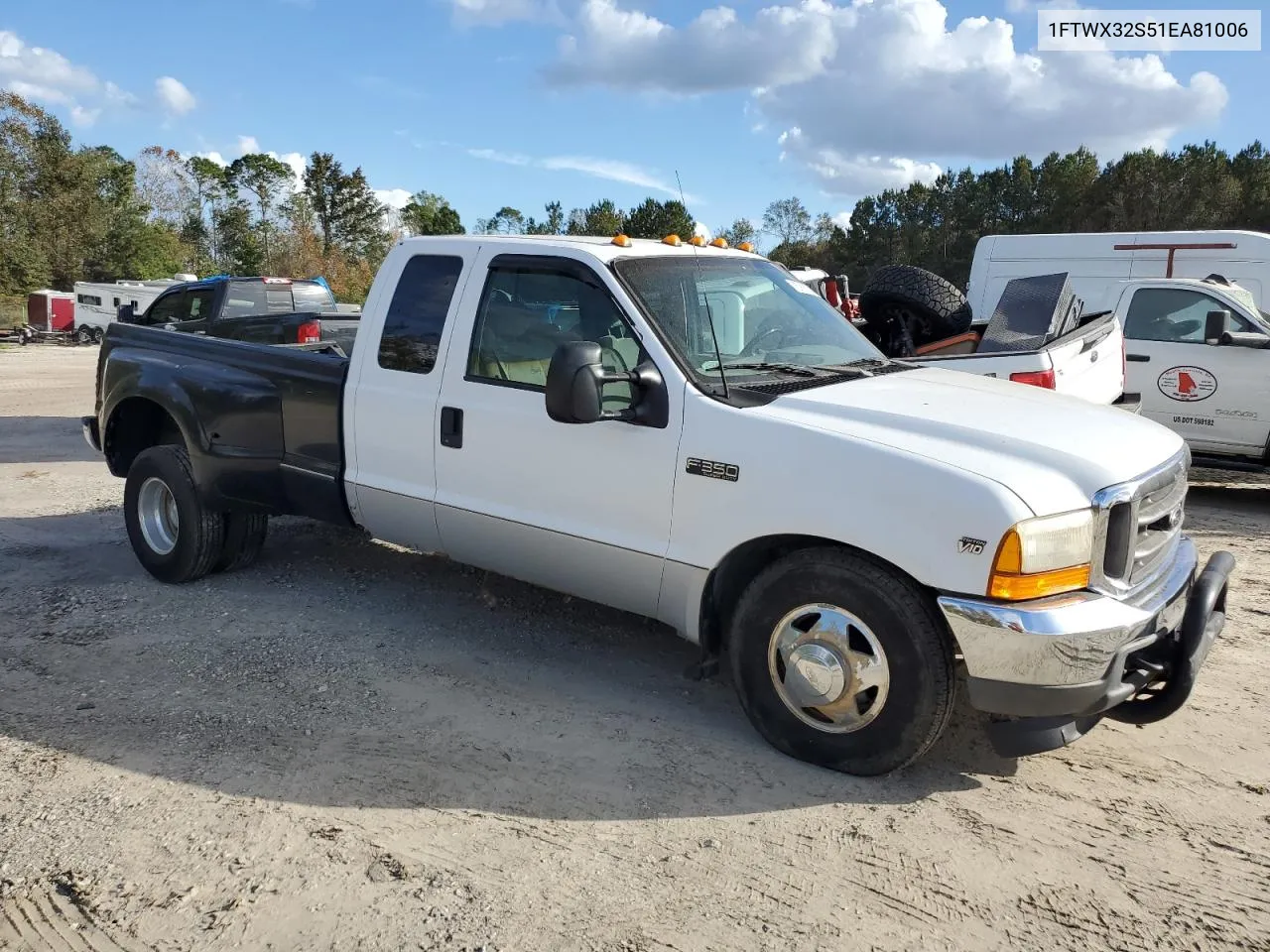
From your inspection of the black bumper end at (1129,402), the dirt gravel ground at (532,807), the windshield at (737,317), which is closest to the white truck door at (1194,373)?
the black bumper end at (1129,402)

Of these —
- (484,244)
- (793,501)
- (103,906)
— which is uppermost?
(484,244)

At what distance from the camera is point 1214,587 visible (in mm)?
3676

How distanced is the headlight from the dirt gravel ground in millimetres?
857

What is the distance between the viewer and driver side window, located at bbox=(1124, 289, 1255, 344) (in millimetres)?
9403

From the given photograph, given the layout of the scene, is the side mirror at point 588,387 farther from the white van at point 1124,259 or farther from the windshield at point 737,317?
the white van at point 1124,259

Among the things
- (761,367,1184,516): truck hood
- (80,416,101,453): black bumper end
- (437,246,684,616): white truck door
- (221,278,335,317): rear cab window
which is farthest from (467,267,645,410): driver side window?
(221,278,335,317): rear cab window

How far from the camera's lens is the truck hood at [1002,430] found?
128 inches

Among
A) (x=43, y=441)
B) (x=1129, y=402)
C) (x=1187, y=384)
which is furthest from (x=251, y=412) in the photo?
(x=1187, y=384)

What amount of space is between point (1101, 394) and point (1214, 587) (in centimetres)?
408

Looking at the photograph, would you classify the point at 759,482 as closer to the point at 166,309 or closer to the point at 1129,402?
the point at 1129,402

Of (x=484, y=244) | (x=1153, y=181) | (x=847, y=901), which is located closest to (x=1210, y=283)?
(x=484, y=244)

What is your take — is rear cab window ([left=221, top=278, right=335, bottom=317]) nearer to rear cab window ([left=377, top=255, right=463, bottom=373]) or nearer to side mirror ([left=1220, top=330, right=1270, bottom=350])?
rear cab window ([left=377, top=255, right=463, bottom=373])

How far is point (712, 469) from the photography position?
375cm

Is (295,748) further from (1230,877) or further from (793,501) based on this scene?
(1230,877)
